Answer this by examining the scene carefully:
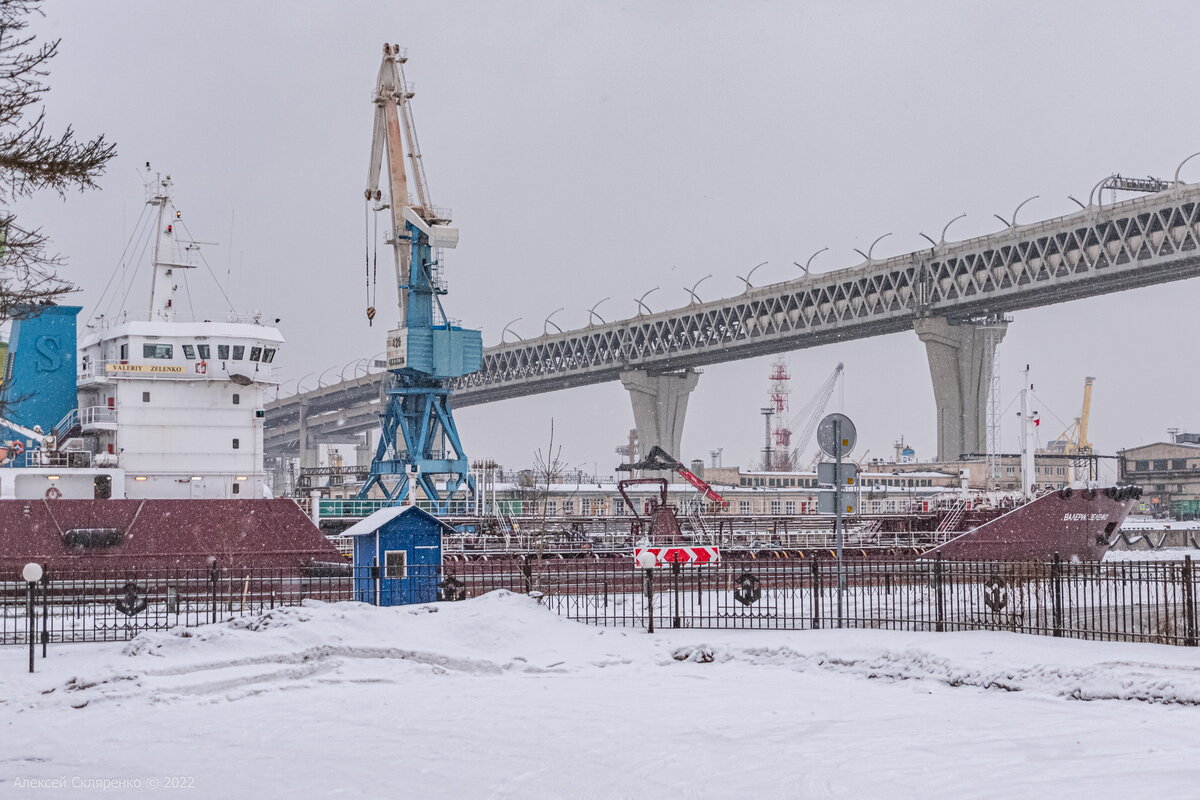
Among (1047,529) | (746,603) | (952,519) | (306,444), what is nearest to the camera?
(746,603)

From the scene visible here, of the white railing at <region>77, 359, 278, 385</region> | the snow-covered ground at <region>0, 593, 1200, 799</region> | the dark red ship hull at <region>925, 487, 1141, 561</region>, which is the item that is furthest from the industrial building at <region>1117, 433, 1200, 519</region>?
the snow-covered ground at <region>0, 593, 1200, 799</region>

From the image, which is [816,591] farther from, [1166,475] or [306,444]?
[306,444]

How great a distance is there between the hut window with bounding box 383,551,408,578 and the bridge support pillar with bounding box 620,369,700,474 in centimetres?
8258

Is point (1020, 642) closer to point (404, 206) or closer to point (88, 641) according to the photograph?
point (88, 641)

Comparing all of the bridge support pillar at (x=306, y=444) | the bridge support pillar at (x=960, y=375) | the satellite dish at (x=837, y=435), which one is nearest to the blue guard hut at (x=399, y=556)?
the satellite dish at (x=837, y=435)

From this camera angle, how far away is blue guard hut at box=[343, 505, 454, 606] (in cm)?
2450

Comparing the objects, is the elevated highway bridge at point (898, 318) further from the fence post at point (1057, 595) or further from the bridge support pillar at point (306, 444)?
the fence post at point (1057, 595)

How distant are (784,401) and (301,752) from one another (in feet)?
547

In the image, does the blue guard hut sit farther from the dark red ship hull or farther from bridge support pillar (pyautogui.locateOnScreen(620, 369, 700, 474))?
bridge support pillar (pyautogui.locateOnScreen(620, 369, 700, 474))

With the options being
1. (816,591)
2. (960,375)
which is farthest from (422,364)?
(960,375)

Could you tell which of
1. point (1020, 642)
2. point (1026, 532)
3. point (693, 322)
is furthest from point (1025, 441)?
point (693, 322)

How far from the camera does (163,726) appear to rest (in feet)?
43.6

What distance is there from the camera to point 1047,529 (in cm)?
4612

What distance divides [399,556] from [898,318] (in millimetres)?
66188
